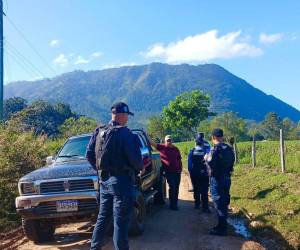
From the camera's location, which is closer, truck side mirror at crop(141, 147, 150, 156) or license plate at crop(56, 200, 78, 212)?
license plate at crop(56, 200, 78, 212)

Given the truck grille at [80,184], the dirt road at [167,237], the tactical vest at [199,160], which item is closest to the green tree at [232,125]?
the tactical vest at [199,160]

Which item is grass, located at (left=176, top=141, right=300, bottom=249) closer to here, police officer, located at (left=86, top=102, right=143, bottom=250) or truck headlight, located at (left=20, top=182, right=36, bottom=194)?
police officer, located at (left=86, top=102, right=143, bottom=250)

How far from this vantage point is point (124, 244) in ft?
20.0

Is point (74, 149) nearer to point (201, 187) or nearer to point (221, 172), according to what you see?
point (221, 172)

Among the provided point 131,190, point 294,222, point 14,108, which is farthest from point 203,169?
point 14,108

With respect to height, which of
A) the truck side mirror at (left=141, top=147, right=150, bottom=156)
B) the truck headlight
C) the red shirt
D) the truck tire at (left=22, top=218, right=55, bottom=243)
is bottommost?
the truck tire at (left=22, top=218, right=55, bottom=243)

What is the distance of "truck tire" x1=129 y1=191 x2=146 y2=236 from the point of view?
8.41 m

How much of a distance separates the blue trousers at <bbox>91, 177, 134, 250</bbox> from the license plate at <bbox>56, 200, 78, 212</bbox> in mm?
1794

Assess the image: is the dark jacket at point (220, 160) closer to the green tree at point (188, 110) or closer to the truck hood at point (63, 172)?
the truck hood at point (63, 172)

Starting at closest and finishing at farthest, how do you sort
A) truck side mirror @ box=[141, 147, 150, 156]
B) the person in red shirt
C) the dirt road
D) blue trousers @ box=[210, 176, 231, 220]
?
the dirt road → blue trousers @ box=[210, 176, 231, 220] → truck side mirror @ box=[141, 147, 150, 156] → the person in red shirt

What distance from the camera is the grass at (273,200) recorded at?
30.6ft

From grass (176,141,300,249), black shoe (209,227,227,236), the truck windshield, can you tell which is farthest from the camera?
the truck windshield

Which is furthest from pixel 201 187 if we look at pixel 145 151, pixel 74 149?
pixel 74 149

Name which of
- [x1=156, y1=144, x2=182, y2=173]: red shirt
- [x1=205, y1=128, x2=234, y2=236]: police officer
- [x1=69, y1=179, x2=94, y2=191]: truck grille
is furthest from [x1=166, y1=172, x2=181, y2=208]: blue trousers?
[x1=69, y1=179, x2=94, y2=191]: truck grille
